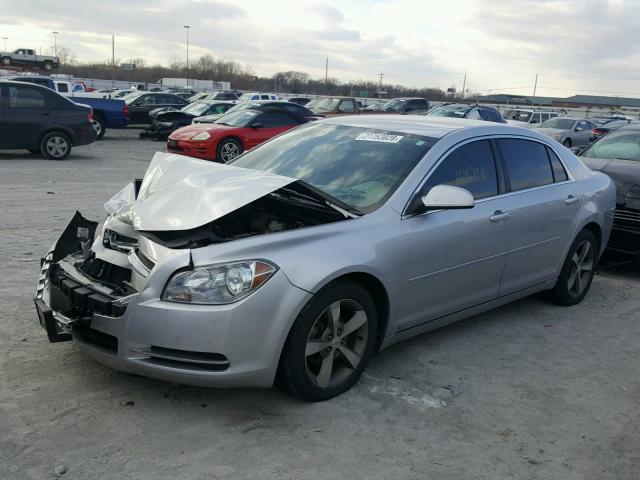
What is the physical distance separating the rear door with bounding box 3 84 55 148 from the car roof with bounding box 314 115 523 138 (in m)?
9.88

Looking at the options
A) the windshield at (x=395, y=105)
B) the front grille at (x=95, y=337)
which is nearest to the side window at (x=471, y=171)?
the front grille at (x=95, y=337)

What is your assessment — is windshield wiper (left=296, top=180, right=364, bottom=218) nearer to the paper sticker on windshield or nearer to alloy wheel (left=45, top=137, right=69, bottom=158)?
the paper sticker on windshield

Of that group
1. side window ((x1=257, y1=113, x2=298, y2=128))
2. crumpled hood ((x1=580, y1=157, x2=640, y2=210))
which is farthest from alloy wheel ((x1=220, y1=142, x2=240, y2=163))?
crumpled hood ((x1=580, y1=157, x2=640, y2=210))

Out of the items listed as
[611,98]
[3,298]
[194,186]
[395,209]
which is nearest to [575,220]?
[395,209]

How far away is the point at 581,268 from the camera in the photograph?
5641mm

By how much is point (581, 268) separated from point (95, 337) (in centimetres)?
431

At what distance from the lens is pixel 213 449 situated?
9.91 ft

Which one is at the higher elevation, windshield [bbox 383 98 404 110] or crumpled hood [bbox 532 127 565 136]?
windshield [bbox 383 98 404 110]

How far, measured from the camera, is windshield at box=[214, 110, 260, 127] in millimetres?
14617

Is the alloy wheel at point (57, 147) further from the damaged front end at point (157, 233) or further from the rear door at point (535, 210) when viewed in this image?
the rear door at point (535, 210)

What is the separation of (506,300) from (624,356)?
36.6 inches

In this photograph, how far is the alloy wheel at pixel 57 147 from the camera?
13.2m

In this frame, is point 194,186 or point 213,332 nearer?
point 213,332

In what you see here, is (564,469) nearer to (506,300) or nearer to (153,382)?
(506,300)
